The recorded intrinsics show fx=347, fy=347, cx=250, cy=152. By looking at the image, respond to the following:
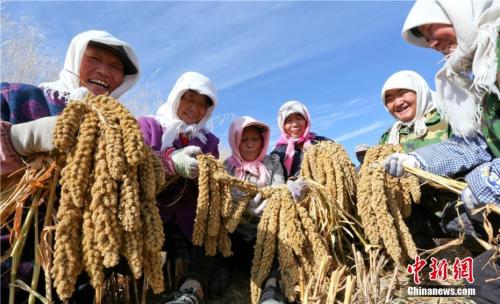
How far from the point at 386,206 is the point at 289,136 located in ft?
7.15

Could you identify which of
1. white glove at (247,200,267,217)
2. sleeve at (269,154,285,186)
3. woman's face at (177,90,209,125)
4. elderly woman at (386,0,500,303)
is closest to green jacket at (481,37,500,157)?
elderly woman at (386,0,500,303)

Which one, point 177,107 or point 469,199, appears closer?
point 469,199

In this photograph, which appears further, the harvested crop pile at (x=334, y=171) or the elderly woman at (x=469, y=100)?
the harvested crop pile at (x=334, y=171)

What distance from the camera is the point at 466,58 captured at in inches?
82.2

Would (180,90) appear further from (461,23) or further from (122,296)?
(461,23)

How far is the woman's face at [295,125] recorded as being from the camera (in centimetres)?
424

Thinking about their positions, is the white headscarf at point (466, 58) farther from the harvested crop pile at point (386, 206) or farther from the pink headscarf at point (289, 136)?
the pink headscarf at point (289, 136)

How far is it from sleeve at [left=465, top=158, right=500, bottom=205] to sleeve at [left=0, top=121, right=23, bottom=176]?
7.73ft

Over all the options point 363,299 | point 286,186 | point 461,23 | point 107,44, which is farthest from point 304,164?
point 107,44

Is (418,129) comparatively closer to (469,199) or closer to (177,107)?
(469,199)

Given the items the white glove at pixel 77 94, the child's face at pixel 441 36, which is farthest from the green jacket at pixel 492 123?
the white glove at pixel 77 94

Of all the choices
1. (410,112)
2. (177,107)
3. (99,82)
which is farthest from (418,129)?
(99,82)

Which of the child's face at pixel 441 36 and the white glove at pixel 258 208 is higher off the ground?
the child's face at pixel 441 36

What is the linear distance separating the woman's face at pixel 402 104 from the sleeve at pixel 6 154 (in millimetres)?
3264
